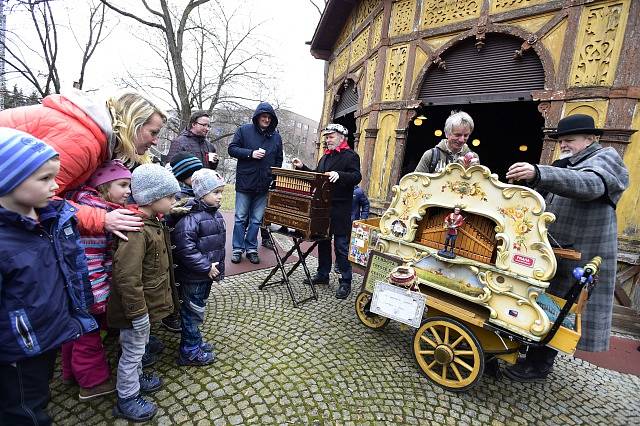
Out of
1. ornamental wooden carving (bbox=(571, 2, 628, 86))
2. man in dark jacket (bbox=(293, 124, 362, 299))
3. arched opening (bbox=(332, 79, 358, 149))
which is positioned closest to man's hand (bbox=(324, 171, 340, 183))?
man in dark jacket (bbox=(293, 124, 362, 299))

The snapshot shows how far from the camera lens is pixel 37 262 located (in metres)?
1.43

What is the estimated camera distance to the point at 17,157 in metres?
1.35

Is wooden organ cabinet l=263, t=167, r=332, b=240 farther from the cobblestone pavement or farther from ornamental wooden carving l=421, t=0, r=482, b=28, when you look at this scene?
ornamental wooden carving l=421, t=0, r=482, b=28

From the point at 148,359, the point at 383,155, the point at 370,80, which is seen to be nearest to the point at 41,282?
the point at 148,359

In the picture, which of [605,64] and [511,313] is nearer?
[511,313]

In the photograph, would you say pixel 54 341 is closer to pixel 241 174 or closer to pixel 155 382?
pixel 155 382

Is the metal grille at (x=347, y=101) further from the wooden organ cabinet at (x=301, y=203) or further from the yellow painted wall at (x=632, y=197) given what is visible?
the yellow painted wall at (x=632, y=197)

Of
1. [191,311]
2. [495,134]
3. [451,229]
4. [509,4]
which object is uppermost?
[509,4]

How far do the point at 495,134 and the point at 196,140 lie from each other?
9797mm

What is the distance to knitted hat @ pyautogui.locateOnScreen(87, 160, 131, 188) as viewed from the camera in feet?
6.43

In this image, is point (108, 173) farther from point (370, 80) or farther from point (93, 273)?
point (370, 80)

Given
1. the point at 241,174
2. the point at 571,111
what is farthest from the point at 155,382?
the point at 571,111

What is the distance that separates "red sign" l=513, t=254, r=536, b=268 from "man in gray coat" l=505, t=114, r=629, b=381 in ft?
1.78

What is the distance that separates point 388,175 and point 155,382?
5.28 meters
